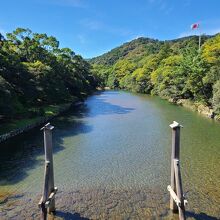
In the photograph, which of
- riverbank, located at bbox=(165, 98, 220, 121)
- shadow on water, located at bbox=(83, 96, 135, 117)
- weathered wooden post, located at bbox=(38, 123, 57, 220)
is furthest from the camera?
shadow on water, located at bbox=(83, 96, 135, 117)

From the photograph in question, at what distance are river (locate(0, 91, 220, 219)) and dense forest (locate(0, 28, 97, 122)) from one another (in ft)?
12.4

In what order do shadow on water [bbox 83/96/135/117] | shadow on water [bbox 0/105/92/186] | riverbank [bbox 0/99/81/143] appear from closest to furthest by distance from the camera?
shadow on water [bbox 0/105/92/186] → riverbank [bbox 0/99/81/143] → shadow on water [bbox 83/96/135/117]

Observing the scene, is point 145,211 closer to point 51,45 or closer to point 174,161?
point 174,161

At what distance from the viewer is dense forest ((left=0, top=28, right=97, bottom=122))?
24656 mm

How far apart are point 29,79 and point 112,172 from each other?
71.1ft

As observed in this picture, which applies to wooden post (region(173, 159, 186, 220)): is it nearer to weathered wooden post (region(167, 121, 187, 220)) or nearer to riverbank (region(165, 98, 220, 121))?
weathered wooden post (region(167, 121, 187, 220))

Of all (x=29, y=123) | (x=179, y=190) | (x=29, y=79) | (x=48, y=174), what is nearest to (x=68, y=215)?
(x=48, y=174)

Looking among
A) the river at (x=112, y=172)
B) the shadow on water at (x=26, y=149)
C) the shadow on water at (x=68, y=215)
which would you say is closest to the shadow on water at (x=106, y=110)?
the shadow on water at (x=26, y=149)

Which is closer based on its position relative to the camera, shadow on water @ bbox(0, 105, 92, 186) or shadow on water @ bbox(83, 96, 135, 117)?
shadow on water @ bbox(0, 105, 92, 186)

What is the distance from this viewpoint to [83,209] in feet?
34.8

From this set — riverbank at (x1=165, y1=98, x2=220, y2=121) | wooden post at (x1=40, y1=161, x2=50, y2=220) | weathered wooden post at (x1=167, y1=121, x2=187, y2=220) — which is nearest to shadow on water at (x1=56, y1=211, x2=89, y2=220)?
wooden post at (x1=40, y1=161, x2=50, y2=220)

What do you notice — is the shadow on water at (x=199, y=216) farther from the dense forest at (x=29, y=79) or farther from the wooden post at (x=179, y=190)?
the dense forest at (x=29, y=79)

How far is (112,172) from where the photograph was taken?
14820 mm

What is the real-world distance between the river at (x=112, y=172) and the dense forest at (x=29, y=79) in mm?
3789
